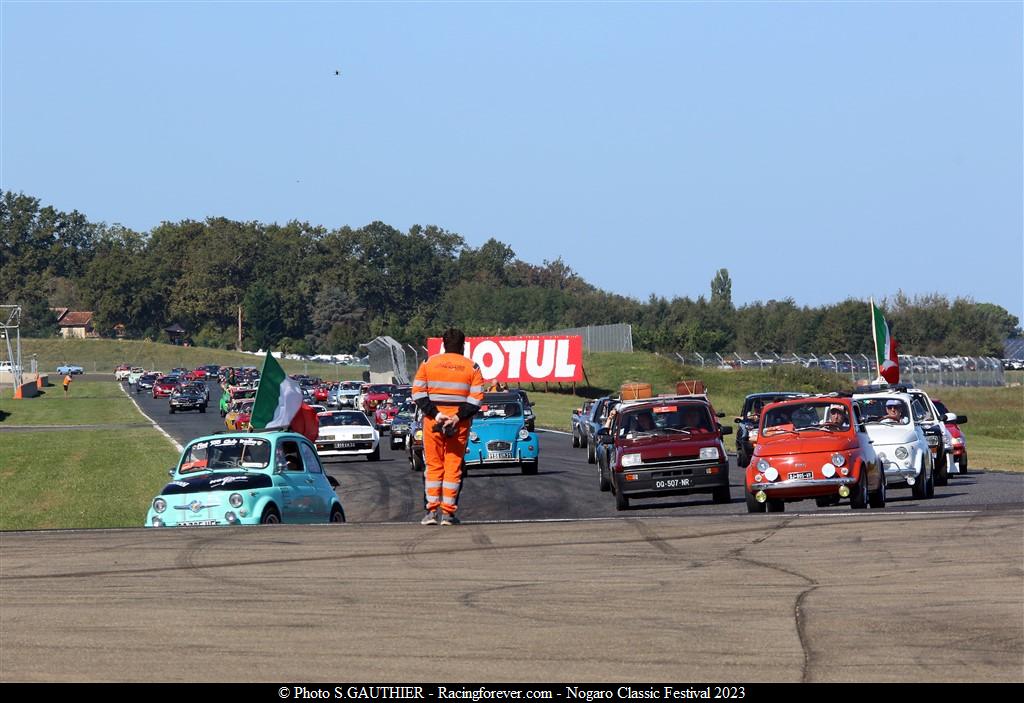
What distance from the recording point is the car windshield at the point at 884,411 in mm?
24030

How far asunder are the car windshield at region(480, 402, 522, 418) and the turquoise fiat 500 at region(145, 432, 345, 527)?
14494 millimetres

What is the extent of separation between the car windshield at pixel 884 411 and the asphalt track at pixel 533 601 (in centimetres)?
860

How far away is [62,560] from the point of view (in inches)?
490

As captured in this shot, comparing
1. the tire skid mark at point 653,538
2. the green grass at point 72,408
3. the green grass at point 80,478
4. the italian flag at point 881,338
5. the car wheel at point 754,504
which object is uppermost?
the italian flag at point 881,338

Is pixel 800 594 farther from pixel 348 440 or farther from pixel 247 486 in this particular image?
pixel 348 440

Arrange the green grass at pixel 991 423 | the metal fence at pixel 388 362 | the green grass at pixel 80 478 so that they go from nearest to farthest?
the green grass at pixel 80 478, the green grass at pixel 991 423, the metal fence at pixel 388 362

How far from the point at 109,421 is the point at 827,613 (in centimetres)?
6611

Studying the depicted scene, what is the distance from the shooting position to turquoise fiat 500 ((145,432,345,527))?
1734 centimetres

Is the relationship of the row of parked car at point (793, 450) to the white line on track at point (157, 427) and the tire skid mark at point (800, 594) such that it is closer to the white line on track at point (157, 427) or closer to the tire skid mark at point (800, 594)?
the tire skid mark at point (800, 594)

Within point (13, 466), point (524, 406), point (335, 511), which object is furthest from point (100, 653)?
point (13, 466)

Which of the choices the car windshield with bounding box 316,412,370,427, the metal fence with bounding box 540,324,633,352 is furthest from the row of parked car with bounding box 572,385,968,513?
the metal fence with bounding box 540,324,633,352

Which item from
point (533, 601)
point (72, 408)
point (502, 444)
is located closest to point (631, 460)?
point (502, 444)

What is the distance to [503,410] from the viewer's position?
33812 millimetres

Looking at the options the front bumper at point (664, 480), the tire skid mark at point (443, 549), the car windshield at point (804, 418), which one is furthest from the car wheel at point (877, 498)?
the tire skid mark at point (443, 549)
